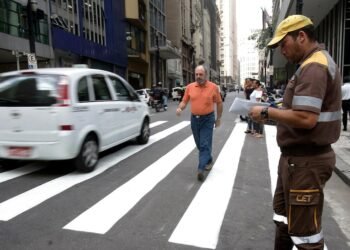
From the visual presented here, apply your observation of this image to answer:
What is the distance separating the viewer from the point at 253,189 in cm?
582

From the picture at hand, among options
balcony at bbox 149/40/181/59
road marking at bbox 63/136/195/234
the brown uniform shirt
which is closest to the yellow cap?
the brown uniform shirt

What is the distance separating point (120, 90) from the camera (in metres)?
8.33

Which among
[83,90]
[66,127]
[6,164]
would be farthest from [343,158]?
[6,164]

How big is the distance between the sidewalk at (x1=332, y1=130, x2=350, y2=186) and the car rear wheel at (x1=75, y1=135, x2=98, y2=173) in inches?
165

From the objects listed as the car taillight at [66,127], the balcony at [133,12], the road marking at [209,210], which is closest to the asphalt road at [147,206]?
the road marking at [209,210]

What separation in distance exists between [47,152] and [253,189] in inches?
128

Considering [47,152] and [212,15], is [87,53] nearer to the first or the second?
[47,152]

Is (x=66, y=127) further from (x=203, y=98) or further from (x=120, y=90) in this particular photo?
(x=120, y=90)

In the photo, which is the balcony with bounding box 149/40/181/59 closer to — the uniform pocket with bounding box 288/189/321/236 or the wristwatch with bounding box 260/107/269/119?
the wristwatch with bounding box 260/107/269/119

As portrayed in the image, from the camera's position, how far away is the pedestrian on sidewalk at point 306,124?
2.45 m

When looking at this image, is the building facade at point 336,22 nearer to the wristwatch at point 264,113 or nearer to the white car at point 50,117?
the white car at point 50,117

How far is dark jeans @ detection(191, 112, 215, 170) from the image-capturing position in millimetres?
6312

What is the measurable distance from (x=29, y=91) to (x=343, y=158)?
5.94 meters

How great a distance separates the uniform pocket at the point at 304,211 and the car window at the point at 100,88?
5103 millimetres
